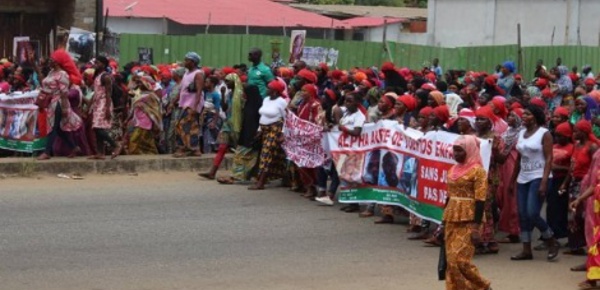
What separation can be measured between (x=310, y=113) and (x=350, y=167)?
1.31 meters

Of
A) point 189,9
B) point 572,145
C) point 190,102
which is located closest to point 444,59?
point 189,9

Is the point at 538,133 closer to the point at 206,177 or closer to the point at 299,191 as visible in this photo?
the point at 299,191

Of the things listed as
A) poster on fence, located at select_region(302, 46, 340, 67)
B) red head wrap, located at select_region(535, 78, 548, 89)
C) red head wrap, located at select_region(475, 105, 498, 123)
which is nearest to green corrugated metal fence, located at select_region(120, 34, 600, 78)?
poster on fence, located at select_region(302, 46, 340, 67)

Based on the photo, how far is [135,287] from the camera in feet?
32.5

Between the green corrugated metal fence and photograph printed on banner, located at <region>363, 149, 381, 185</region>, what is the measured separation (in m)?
12.7

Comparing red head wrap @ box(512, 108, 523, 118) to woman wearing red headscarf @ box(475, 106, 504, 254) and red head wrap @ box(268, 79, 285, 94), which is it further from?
red head wrap @ box(268, 79, 285, 94)

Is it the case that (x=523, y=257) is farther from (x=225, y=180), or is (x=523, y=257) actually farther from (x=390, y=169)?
(x=225, y=180)

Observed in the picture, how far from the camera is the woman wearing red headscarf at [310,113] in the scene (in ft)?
49.8

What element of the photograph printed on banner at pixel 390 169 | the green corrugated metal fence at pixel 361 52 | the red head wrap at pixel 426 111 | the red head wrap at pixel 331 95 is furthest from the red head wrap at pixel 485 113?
the green corrugated metal fence at pixel 361 52

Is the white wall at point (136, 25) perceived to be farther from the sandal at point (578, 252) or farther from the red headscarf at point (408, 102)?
the sandal at point (578, 252)

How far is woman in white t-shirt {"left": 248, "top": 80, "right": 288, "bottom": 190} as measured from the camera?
611 inches

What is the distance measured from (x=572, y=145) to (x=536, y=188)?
0.71 metres

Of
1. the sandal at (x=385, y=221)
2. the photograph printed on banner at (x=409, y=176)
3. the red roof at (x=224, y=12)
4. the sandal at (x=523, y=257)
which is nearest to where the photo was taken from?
the sandal at (x=523, y=257)

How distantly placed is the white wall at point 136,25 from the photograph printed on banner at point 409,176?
70.7ft
